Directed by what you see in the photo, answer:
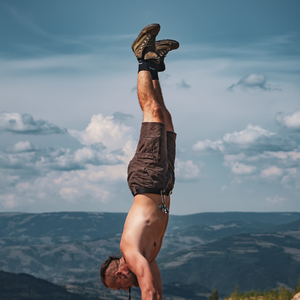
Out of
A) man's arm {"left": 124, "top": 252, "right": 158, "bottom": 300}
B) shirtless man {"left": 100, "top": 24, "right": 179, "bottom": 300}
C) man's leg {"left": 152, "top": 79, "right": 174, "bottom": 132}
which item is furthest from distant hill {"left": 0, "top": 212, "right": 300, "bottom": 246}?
man's arm {"left": 124, "top": 252, "right": 158, "bottom": 300}

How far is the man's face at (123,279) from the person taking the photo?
280 inches

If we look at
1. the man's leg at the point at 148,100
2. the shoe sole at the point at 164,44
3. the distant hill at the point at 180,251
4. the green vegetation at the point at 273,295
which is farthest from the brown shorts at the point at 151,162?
the distant hill at the point at 180,251

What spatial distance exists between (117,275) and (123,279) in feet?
0.44

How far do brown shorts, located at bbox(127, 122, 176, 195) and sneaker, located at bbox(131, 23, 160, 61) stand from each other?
1.30 metres

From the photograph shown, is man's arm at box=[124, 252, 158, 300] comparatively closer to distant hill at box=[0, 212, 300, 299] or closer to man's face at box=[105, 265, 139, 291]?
man's face at box=[105, 265, 139, 291]

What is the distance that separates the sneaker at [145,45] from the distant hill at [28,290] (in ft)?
183

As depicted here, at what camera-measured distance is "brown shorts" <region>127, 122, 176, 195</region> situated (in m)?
7.20

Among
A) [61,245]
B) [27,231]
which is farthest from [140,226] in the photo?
[27,231]

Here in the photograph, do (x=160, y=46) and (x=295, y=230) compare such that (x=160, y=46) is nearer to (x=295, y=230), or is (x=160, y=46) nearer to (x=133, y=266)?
(x=133, y=266)

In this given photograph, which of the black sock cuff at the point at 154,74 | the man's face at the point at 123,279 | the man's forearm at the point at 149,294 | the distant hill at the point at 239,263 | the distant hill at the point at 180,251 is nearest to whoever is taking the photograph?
the man's forearm at the point at 149,294

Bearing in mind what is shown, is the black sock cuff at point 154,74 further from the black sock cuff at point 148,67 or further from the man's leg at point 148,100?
the man's leg at point 148,100

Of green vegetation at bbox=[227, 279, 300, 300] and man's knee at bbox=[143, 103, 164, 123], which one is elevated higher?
man's knee at bbox=[143, 103, 164, 123]

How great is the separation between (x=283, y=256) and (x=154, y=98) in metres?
99.4

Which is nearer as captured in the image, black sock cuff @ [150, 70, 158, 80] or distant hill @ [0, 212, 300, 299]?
black sock cuff @ [150, 70, 158, 80]
